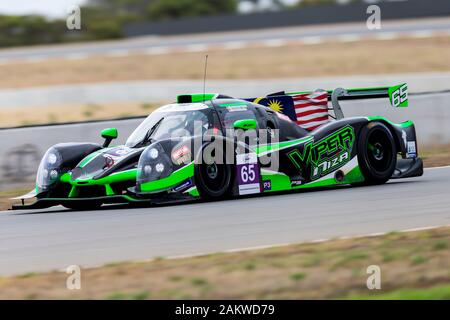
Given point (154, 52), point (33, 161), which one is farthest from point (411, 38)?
point (33, 161)

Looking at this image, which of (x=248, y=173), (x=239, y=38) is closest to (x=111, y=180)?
(x=248, y=173)

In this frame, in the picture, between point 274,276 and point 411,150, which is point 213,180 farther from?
point 274,276

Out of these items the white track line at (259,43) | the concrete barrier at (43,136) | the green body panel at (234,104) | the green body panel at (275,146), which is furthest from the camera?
the white track line at (259,43)

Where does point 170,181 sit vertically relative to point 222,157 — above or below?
below

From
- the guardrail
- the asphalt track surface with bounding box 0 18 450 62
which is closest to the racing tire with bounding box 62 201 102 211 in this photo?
the asphalt track surface with bounding box 0 18 450 62

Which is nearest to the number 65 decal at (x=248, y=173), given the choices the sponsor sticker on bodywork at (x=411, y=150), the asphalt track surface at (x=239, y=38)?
the sponsor sticker on bodywork at (x=411, y=150)

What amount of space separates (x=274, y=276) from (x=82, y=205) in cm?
474

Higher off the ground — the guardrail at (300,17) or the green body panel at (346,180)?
the guardrail at (300,17)

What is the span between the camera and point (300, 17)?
45781mm

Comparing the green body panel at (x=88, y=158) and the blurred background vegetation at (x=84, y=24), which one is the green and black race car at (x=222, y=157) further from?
the blurred background vegetation at (x=84, y=24)

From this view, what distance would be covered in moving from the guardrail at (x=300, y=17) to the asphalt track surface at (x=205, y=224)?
32744mm

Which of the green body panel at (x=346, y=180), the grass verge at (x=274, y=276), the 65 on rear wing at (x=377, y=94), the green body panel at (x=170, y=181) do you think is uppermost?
the 65 on rear wing at (x=377, y=94)

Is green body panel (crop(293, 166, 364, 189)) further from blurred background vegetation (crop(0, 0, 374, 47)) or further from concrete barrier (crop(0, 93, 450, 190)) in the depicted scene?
blurred background vegetation (crop(0, 0, 374, 47))

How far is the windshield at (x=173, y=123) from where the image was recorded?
1121cm
